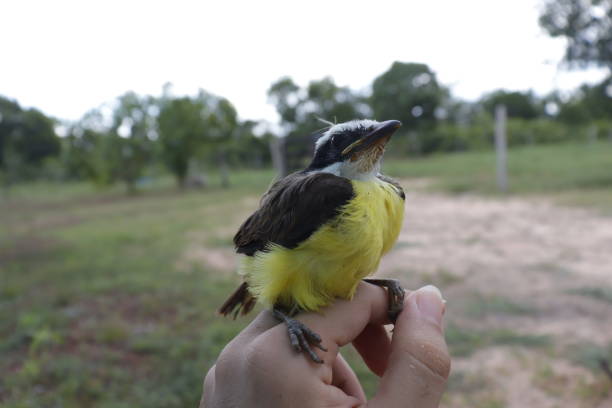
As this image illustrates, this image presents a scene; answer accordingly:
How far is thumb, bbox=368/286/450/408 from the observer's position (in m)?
1.74

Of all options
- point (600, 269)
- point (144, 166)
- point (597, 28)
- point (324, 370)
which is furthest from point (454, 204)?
point (144, 166)

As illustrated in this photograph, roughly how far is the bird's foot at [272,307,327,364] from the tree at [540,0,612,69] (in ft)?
56.9

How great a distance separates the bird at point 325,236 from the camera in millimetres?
1937

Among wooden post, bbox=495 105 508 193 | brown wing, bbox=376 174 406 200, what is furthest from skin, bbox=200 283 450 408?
wooden post, bbox=495 105 508 193

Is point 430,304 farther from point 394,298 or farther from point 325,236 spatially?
point 325,236

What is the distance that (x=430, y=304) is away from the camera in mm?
2086

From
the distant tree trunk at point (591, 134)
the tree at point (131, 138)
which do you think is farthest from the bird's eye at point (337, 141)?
the distant tree trunk at point (591, 134)

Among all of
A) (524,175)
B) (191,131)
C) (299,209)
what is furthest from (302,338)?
(191,131)

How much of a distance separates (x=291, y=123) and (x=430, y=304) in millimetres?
7085

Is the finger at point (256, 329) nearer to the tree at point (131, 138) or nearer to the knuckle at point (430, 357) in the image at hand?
the knuckle at point (430, 357)

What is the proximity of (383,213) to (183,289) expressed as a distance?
18.0ft

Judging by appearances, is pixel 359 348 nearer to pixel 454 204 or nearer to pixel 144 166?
pixel 454 204

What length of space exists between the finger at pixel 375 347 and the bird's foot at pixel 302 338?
535 mm

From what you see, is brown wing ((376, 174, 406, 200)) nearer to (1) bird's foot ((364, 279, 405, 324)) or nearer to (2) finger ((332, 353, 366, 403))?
(1) bird's foot ((364, 279, 405, 324))
